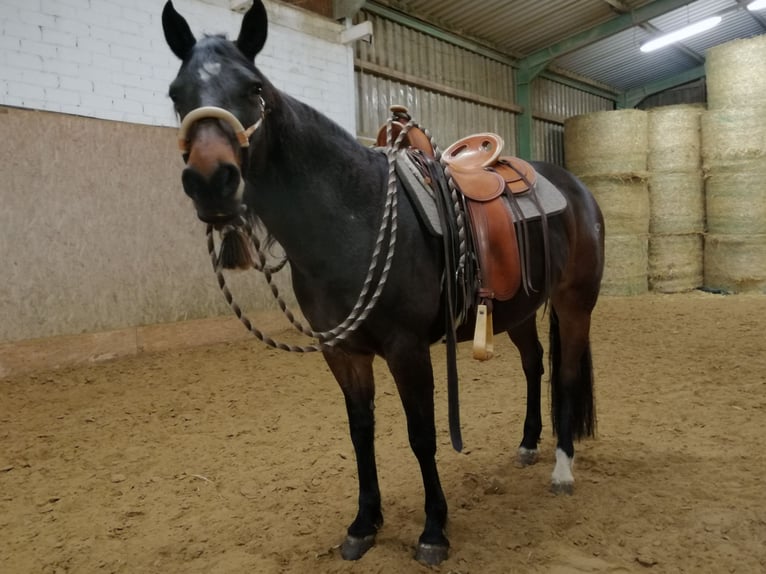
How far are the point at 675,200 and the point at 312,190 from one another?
323 inches

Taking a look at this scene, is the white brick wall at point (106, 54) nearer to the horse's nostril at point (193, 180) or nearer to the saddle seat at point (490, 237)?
the saddle seat at point (490, 237)

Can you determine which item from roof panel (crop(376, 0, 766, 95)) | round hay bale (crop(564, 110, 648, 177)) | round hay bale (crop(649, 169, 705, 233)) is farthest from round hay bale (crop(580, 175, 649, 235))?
roof panel (crop(376, 0, 766, 95))

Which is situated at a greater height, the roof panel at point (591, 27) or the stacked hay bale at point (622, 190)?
the roof panel at point (591, 27)

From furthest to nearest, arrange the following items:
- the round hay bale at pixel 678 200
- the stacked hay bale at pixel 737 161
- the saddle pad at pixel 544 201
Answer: the round hay bale at pixel 678 200
the stacked hay bale at pixel 737 161
the saddle pad at pixel 544 201

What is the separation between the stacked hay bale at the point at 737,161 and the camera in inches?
284

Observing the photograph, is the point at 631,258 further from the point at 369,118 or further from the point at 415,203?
the point at 415,203

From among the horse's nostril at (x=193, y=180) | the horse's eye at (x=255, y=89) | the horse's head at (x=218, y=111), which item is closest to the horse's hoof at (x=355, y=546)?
the horse's head at (x=218, y=111)

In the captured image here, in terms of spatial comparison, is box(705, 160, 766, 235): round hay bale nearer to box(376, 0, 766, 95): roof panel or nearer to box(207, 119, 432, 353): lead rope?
box(376, 0, 766, 95): roof panel

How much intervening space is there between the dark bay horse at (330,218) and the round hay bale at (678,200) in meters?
7.16

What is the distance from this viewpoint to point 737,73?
7.29 metres

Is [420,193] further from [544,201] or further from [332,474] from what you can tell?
[332,474]

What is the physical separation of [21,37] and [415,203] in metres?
3.83

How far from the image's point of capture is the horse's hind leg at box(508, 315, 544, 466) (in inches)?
95.3

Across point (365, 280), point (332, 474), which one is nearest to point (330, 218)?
point (365, 280)
